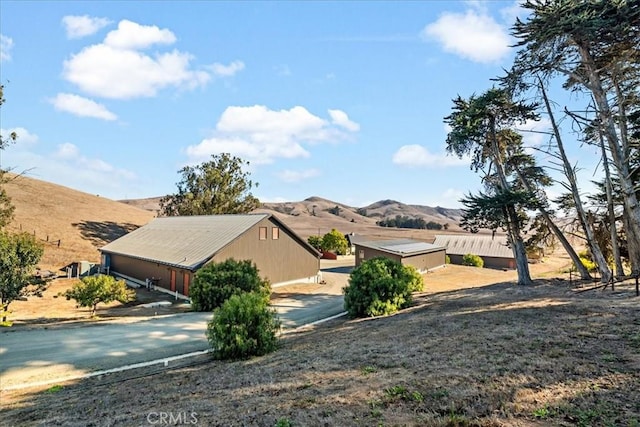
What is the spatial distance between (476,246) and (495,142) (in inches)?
1591

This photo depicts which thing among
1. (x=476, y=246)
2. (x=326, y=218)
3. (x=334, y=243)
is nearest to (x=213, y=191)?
(x=334, y=243)

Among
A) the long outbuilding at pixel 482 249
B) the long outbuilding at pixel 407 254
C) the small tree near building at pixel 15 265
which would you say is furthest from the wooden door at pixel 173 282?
the long outbuilding at pixel 482 249

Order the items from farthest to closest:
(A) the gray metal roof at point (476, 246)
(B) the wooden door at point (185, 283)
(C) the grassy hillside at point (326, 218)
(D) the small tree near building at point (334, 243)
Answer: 1. (C) the grassy hillside at point (326, 218)
2. (D) the small tree near building at point (334, 243)
3. (A) the gray metal roof at point (476, 246)
4. (B) the wooden door at point (185, 283)

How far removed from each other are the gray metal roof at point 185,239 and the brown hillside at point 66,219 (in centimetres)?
771

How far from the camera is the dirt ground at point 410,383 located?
5598mm

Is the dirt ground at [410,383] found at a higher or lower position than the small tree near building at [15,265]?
lower

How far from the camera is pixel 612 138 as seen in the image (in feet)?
62.6

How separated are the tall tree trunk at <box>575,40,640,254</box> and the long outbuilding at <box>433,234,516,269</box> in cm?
4010

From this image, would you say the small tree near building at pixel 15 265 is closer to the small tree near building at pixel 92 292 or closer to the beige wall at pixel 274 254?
the small tree near building at pixel 92 292

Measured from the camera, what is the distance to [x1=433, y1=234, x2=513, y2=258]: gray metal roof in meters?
58.9

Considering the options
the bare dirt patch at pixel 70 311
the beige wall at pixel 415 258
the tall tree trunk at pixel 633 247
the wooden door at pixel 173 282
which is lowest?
the bare dirt patch at pixel 70 311

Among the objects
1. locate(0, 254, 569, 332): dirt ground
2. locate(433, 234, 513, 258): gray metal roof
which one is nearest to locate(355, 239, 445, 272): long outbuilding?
locate(0, 254, 569, 332): dirt ground

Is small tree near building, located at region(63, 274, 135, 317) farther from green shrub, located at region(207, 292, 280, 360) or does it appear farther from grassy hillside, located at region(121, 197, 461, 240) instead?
grassy hillside, located at region(121, 197, 461, 240)

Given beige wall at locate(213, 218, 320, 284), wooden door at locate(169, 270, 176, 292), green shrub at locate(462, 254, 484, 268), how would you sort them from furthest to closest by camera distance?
1. green shrub at locate(462, 254, 484, 268)
2. beige wall at locate(213, 218, 320, 284)
3. wooden door at locate(169, 270, 176, 292)
